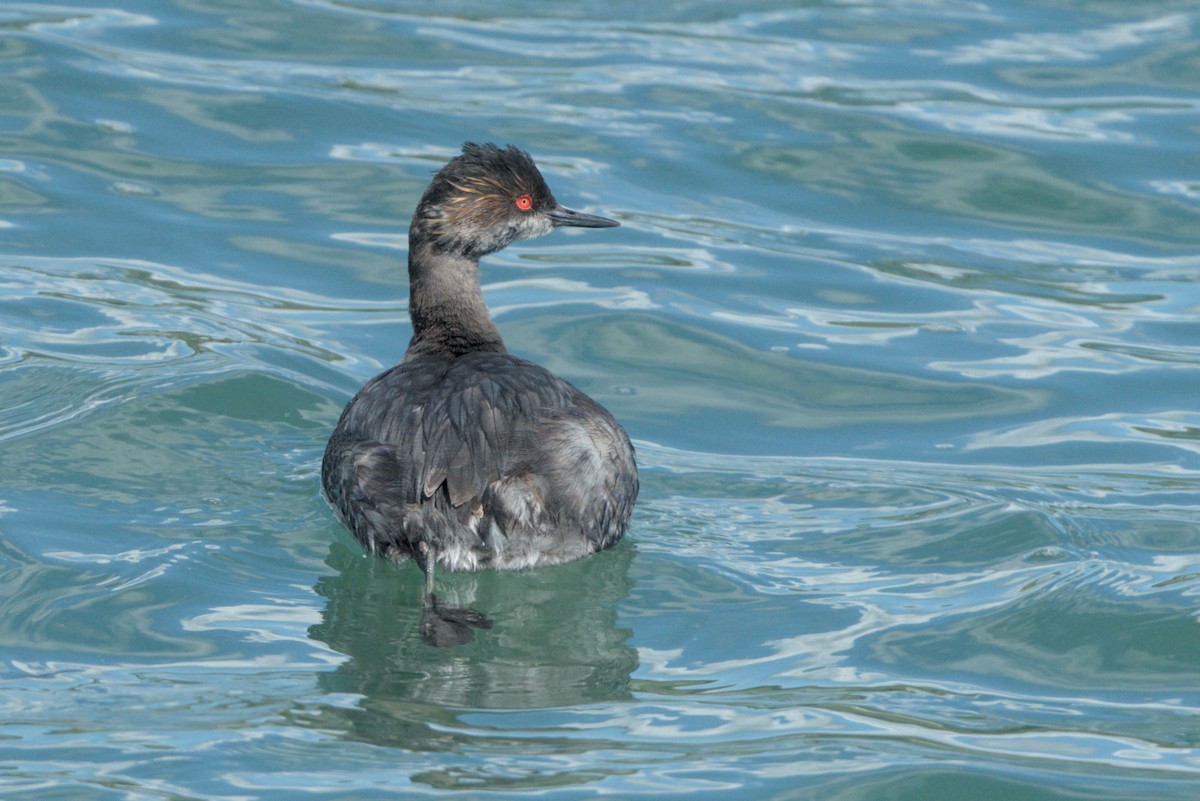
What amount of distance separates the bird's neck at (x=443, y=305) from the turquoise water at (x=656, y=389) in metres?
0.64

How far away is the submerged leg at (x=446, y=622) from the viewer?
5.32m

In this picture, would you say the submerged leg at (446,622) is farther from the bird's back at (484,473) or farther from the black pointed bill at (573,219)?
the black pointed bill at (573,219)

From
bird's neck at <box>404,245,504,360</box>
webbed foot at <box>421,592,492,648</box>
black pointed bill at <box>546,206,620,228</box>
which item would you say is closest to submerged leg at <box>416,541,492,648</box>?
webbed foot at <box>421,592,492,648</box>

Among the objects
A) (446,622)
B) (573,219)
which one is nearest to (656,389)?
(573,219)

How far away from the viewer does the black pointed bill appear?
744 cm

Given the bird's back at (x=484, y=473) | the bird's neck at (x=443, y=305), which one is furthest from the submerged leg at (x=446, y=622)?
the bird's neck at (x=443, y=305)

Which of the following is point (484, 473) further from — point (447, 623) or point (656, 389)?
point (656, 389)

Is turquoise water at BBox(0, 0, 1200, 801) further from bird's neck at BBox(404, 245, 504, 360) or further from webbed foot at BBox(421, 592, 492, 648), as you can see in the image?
Result: bird's neck at BBox(404, 245, 504, 360)

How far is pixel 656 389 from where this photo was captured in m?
8.09

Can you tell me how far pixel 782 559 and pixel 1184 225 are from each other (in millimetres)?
5048

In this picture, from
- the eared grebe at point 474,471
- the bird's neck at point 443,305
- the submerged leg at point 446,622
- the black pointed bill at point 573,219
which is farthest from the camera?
the black pointed bill at point 573,219

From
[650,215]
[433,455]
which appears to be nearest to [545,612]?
[433,455]

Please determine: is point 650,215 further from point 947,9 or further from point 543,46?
point 947,9

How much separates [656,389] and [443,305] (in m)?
1.33
